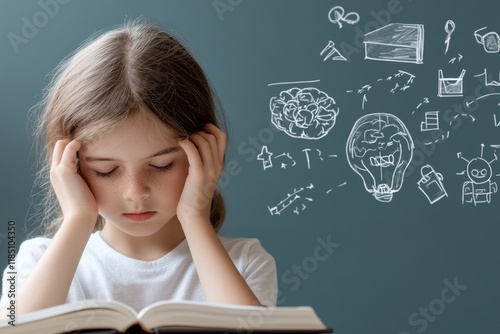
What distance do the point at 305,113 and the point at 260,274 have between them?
5.11ft

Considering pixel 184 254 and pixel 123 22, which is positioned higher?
pixel 123 22

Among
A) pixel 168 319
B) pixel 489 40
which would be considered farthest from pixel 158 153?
pixel 489 40

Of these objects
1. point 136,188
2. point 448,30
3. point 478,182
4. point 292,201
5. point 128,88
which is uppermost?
point 128,88

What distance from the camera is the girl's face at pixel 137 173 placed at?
1.26 m

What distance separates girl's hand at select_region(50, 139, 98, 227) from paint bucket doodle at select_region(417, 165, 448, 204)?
1821 mm

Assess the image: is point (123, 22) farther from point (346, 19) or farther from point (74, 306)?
point (74, 306)

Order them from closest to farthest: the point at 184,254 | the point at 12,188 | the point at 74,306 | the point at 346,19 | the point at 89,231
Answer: the point at 74,306, the point at 89,231, the point at 184,254, the point at 12,188, the point at 346,19

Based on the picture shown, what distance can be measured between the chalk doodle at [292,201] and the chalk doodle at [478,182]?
640mm

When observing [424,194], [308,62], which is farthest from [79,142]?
[424,194]

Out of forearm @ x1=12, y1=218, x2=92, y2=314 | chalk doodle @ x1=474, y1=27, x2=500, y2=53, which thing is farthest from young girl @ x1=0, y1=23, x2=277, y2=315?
chalk doodle @ x1=474, y1=27, x2=500, y2=53

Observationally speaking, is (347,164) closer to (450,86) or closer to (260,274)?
(450,86)

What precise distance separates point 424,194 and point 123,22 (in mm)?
1376

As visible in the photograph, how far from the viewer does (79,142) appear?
4.38ft

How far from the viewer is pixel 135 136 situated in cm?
126
